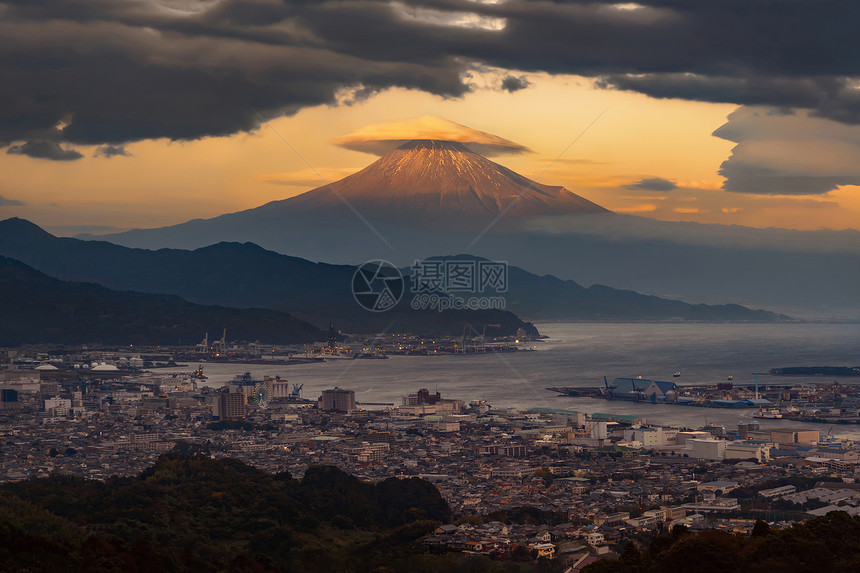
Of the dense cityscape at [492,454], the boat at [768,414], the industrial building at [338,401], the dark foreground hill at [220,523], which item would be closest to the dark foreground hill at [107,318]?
the dense cityscape at [492,454]

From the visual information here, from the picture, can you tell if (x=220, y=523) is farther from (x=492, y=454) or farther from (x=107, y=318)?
(x=107, y=318)

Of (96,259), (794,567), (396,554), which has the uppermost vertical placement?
A: (96,259)

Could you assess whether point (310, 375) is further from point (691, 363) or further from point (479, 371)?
point (691, 363)

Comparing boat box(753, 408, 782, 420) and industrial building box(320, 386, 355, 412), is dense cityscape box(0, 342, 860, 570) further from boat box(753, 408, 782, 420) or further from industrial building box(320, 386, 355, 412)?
boat box(753, 408, 782, 420)

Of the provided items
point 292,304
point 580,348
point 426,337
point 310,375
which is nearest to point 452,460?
point 310,375

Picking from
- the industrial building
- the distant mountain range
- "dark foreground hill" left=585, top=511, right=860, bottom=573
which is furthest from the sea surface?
the distant mountain range

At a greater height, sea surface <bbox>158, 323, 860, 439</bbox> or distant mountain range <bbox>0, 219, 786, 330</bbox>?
distant mountain range <bbox>0, 219, 786, 330</bbox>
